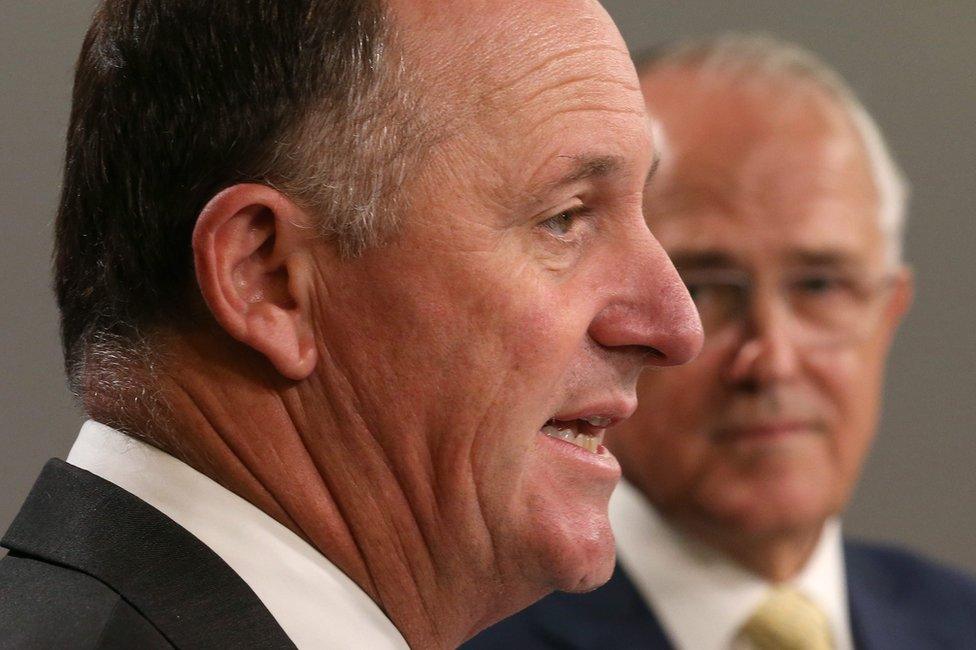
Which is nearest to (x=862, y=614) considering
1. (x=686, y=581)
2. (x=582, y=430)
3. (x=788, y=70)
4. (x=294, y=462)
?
(x=686, y=581)

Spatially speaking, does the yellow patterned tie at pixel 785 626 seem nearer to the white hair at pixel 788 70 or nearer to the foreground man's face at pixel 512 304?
the white hair at pixel 788 70

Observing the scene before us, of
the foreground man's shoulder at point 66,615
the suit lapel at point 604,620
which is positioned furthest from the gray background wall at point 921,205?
the foreground man's shoulder at point 66,615

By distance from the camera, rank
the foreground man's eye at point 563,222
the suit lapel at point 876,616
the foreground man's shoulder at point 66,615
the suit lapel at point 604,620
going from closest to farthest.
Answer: the foreground man's shoulder at point 66,615
the foreground man's eye at point 563,222
the suit lapel at point 604,620
the suit lapel at point 876,616

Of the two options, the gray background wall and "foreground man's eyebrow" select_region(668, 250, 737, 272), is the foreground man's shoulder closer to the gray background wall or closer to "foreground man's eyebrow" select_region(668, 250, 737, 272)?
"foreground man's eyebrow" select_region(668, 250, 737, 272)

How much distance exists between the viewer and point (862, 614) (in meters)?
2.54

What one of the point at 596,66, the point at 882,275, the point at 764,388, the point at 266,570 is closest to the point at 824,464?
the point at 764,388

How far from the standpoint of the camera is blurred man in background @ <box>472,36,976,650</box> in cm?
237

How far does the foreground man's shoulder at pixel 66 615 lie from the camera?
→ 115 centimetres

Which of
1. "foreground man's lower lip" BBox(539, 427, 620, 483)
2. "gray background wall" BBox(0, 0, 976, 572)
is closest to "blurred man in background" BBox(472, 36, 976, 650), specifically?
"foreground man's lower lip" BBox(539, 427, 620, 483)

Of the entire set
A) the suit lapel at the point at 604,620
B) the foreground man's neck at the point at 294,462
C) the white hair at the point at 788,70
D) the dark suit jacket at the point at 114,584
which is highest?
the white hair at the point at 788,70

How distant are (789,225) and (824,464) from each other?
1.32 ft

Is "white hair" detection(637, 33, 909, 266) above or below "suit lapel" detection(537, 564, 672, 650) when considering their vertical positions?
above

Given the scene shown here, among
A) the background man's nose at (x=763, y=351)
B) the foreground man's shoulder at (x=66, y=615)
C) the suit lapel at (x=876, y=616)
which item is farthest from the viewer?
the suit lapel at (x=876, y=616)

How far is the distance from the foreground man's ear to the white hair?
1.45m
